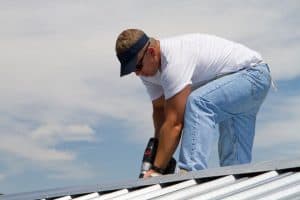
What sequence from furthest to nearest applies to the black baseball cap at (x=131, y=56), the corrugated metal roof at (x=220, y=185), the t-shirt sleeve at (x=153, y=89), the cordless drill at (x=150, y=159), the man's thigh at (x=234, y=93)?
the t-shirt sleeve at (x=153, y=89) < the cordless drill at (x=150, y=159) < the man's thigh at (x=234, y=93) < the black baseball cap at (x=131, y=56) < the corrugated metal roof at (x=220, y=185)

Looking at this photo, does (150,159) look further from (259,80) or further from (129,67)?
(259,80)

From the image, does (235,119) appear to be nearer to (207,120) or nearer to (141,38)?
(207,120)

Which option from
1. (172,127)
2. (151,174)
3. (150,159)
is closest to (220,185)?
(172,127)

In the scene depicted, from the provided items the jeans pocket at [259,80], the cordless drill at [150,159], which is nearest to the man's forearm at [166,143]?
the cordless drill at [150,159]

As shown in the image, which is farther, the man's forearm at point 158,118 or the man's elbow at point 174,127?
the man's forearm at point 158,118

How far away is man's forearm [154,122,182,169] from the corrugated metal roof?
0.93 ft

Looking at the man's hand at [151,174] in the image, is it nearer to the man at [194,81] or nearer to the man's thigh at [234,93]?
the man at [194,81]

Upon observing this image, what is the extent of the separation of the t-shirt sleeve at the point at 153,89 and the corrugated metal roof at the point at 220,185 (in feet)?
2.73

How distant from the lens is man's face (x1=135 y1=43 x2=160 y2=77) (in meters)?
Result: 4.58

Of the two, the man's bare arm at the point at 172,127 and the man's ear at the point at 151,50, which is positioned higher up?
the man's ear at the point at 151,50

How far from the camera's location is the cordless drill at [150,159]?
4.89 metres

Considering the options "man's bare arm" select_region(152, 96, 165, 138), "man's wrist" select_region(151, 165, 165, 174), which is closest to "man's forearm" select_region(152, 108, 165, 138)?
"man's bare arm" select_region(152, 96, 165, 138)

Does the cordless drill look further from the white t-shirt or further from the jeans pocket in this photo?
the jeans pocket

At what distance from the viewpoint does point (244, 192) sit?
11.4 feet
